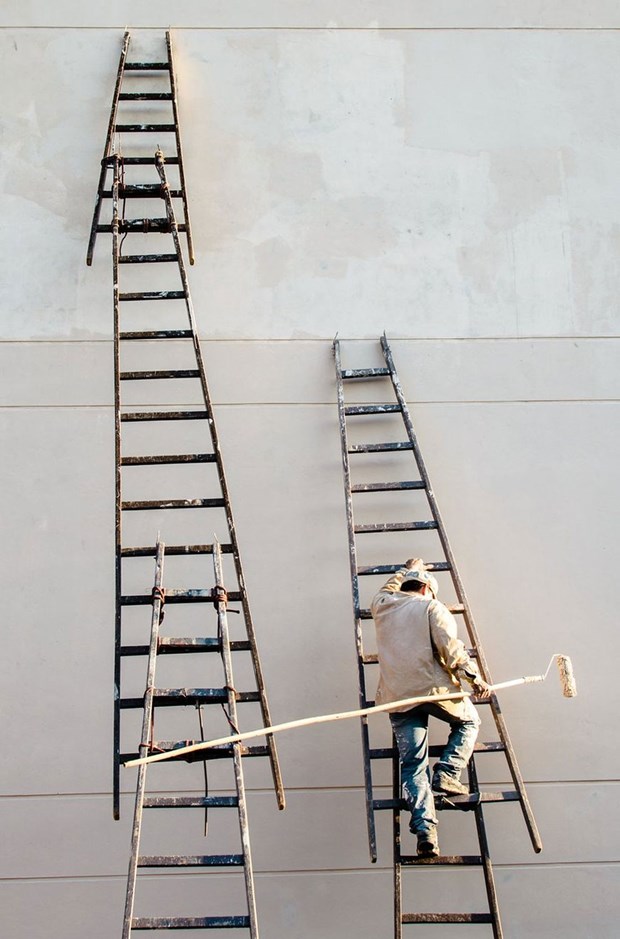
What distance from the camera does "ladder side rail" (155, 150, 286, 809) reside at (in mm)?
4448

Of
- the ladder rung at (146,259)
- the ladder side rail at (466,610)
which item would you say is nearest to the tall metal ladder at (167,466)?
the ladder rung at (146,259)

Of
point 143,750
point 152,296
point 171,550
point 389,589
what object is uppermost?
point 152,296

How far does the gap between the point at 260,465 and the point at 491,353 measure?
138 cm

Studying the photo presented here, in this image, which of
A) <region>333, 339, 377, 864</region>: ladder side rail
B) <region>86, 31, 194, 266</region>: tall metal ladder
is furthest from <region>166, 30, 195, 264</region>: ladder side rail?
<region>333, 339, 377, 864</region>: ladder side rail

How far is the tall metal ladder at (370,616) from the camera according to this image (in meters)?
4.48

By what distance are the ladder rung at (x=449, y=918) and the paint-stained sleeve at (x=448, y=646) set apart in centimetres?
93

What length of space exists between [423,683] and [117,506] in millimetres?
1525

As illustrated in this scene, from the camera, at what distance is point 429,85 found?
20.3ft

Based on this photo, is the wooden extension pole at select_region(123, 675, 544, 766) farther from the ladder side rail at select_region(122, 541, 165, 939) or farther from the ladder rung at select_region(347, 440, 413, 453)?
the ladder rung at select_region(347, 440, 413, 453)

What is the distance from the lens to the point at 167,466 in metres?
5.52

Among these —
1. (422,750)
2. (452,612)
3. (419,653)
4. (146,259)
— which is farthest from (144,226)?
(422,750)

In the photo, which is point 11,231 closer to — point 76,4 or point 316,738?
point 76,4

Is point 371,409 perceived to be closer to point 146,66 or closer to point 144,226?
point 144,226

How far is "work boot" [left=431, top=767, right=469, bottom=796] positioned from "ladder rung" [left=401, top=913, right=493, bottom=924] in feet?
1.54
